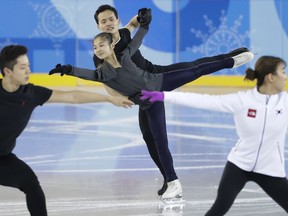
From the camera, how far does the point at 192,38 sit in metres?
15.4

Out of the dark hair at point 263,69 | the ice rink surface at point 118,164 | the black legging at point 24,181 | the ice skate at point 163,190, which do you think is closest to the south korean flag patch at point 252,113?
the dark hair at point 263,69

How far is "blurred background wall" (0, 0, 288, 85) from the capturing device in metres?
15.1

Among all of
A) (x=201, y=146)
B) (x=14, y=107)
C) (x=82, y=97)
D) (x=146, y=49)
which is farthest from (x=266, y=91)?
(x=146, y=49)

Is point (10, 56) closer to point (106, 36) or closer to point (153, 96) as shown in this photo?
point (153, 96)

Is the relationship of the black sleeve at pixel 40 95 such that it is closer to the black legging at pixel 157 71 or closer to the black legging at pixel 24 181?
the black legging at pixel 24 181

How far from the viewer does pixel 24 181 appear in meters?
4.11

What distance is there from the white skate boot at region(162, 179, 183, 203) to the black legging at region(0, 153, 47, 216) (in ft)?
5.72

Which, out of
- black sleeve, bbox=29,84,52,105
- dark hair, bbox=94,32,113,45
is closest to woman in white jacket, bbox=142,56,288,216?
black sleeve, bbox=29,84,52,105

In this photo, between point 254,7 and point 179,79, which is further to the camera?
point 254,7

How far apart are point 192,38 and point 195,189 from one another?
9.55 meters

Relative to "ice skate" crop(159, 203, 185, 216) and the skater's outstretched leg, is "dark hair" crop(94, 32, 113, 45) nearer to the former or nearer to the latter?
the skater's outstretched leg

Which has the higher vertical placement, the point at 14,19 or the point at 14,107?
the point at 14,107

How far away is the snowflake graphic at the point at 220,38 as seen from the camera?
15242mm

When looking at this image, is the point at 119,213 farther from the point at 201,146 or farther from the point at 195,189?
the point at 201,146
